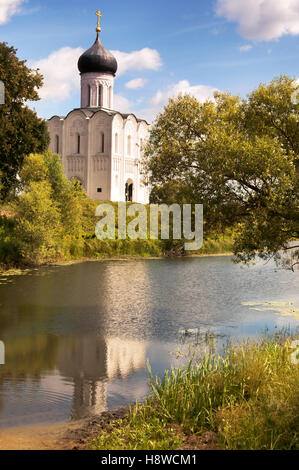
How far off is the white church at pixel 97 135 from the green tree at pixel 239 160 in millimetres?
27597

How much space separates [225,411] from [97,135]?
36.1 metres

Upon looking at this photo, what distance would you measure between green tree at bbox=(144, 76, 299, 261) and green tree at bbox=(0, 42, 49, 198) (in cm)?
1287

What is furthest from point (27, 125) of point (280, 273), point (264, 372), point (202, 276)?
point (264, 372)

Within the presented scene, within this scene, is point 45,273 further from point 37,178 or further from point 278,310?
point 278,310

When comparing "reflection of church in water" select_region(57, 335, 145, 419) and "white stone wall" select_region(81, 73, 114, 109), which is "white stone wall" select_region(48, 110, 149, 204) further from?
"reflection of church in water" select_region(57, 335, 145, 419)

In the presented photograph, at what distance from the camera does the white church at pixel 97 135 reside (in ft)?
127

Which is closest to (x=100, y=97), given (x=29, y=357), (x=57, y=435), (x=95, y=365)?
(x=29, y=357)

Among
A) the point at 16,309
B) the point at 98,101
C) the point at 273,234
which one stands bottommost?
the point at 16,309

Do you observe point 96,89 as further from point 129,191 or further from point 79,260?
point 79,260

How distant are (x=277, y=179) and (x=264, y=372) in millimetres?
4227

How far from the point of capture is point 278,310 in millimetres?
12523

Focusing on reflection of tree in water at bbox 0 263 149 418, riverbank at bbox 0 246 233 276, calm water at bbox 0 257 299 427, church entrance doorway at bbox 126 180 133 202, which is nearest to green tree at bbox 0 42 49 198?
riverbank at bbox 0 246 233 276

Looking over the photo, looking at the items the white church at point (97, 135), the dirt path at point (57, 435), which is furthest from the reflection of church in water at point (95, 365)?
the white church at point (97, 135)

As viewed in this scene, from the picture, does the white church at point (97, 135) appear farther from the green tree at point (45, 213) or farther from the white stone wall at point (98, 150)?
the green tree at point (45, 213)
